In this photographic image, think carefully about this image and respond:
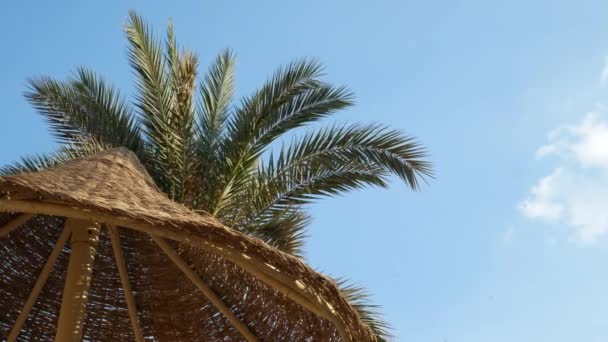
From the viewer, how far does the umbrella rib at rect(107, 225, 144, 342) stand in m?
4.63

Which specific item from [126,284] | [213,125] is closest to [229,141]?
[213,125]

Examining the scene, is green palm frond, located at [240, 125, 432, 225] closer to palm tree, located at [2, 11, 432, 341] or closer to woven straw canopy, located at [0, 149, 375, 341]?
palm tree, located at [2, 11, 432, 341]

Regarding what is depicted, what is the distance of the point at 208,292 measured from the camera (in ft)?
14.6

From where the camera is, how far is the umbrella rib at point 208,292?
170 inches

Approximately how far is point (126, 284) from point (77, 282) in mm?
784

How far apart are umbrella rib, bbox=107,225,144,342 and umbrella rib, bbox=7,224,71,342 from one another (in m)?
0.29

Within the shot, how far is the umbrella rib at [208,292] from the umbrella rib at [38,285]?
2.09 ft

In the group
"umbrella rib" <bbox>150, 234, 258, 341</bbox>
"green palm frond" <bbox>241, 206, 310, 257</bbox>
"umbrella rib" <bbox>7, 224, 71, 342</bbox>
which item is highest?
"green palm frond" <bbox>241, 206, 310, 257</bbox>

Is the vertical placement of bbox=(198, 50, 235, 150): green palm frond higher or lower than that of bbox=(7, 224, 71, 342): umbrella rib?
higher

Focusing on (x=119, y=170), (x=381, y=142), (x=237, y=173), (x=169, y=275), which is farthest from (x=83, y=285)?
(x=381, y=142)

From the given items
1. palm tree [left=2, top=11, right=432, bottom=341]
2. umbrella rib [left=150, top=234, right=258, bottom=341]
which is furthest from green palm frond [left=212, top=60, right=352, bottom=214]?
umbrella rib [left=150, top=234, right=258, bottom=341]

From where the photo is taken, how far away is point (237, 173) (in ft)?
24.3

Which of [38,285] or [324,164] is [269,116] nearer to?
[324,164]

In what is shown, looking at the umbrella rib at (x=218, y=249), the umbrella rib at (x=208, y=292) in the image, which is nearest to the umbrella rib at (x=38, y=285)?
the umbrella rib at (x=208, y=292)
